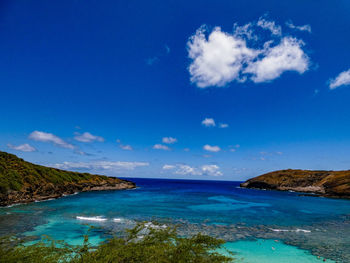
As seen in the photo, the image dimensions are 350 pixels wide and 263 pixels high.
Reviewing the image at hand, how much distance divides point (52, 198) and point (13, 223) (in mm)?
32993

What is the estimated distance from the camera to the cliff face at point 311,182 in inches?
3349

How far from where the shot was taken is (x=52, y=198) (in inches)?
2200

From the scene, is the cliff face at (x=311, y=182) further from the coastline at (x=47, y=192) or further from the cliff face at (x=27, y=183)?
the cliff face at (x=27, y=183)

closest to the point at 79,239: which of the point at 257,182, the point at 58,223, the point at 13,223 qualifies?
the point at 58,223

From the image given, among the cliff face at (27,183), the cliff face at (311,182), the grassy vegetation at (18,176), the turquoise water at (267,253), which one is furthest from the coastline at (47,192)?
the cliff face at (311,182)

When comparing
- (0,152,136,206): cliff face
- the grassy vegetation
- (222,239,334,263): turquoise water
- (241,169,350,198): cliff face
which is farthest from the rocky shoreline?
(241,169,350,198): cliff face

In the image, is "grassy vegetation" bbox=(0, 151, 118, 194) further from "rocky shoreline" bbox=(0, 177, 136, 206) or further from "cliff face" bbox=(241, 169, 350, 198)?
"cliff face" bbox=(241, 169, 350, 198)

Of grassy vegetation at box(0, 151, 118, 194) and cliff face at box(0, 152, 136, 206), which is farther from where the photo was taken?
grassy vegetation at box(0, 151, 118, 194)

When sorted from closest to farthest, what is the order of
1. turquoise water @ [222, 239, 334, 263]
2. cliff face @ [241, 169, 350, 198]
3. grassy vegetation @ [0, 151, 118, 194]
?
turquoise water @ [222, 239, 334, 263] → grassy vegetation @ [0, 151, 118, 194] → cliff face @ [241, 169, 350, 198]

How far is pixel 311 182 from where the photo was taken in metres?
110

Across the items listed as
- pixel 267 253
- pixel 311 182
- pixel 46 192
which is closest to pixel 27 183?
pixel 46 192

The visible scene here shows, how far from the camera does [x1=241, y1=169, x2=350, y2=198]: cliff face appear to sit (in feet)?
279

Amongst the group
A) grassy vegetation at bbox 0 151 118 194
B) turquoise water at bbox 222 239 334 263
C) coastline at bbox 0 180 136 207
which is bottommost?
coastline at bbox 0 180 136 207

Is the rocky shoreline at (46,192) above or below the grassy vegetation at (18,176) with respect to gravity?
below
